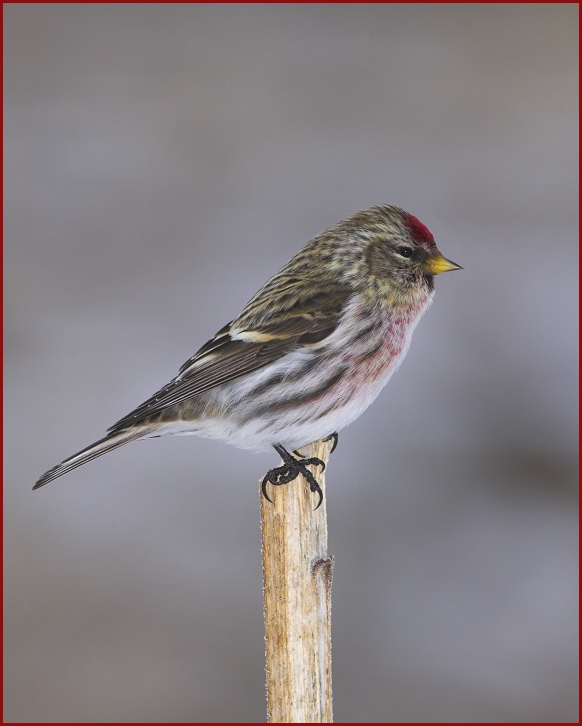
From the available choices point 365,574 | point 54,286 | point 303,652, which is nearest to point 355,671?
point 365,574

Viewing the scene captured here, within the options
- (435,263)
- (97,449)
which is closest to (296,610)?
(97,449)

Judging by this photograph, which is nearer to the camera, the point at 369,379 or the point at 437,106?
the point at 369,379

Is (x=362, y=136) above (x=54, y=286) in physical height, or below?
above

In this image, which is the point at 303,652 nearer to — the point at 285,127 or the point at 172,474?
the point at 172,474

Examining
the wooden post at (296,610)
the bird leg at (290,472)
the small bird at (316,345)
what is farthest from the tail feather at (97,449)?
the wooden post at (296,610)

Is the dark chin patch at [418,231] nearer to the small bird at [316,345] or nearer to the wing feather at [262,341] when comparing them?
the small bird at [316,345]

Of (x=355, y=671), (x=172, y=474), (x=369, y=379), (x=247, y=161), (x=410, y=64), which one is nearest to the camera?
(x=369, y=379)

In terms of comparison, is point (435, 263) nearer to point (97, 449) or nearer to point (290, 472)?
point (290, 472)
